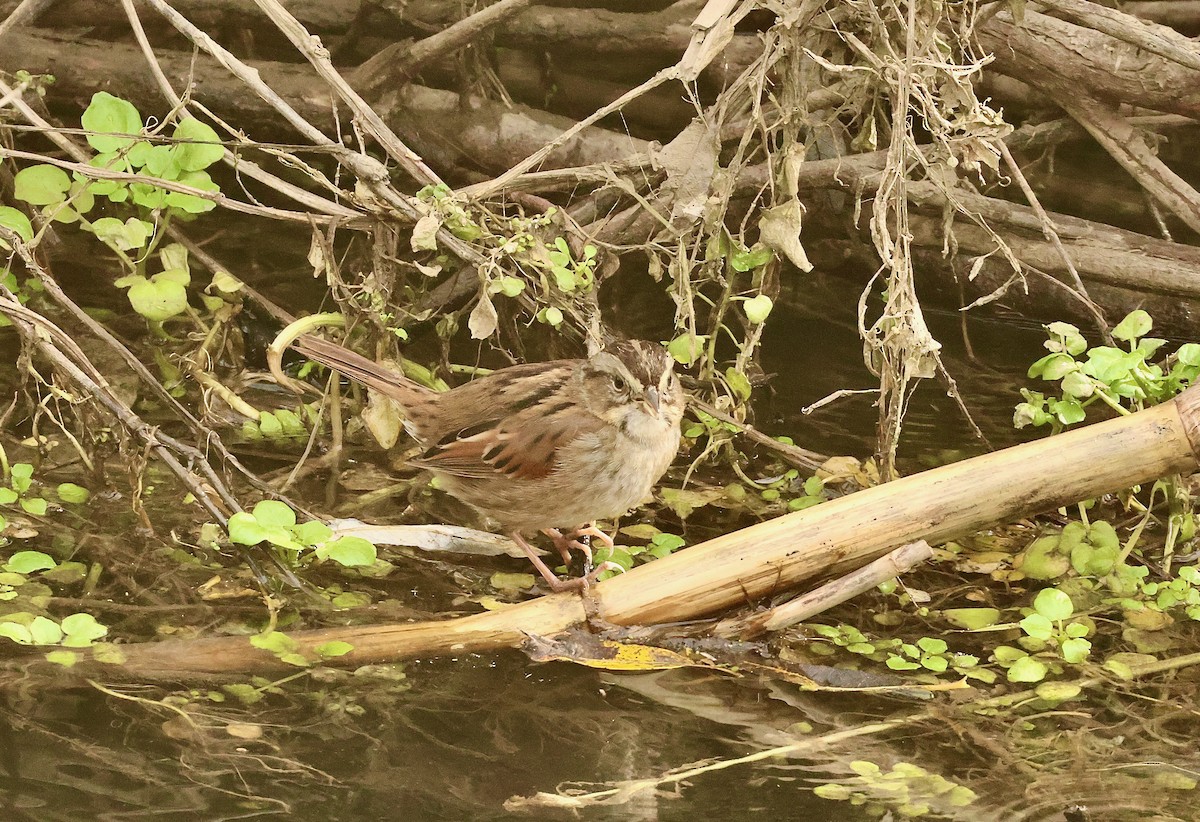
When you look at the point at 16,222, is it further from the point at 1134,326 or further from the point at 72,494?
the point at 1134,326

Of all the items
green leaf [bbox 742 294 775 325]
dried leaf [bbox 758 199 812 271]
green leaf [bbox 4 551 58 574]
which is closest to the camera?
green leaf [bbox 4 551 58 574]

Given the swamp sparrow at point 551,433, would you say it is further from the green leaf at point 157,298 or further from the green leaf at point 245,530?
the green leaf at point 245,530

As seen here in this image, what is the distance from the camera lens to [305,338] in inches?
158

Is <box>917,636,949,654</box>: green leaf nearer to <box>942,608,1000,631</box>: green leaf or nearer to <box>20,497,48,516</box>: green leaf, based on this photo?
<box>942,608,1000,631</box>: green leaf

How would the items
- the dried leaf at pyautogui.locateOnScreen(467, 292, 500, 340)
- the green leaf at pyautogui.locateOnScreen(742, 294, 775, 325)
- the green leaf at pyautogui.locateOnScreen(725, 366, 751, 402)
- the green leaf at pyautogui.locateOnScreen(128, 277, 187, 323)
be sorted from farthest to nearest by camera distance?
the green leaf at pyautogui.locateOnScreen(725, 366, 751, 402) < the green leaf at pyautogui.locateOnScreen(128, 277, 187, 323) < the green leaf at pyautogui.locateOnScreen(742, 294, 775, 325) < the dried leaf at pyautogui.locateOnScreen(467, 292, 500, 340)

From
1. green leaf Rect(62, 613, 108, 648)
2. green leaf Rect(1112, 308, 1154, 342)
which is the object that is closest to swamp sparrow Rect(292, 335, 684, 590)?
green leaf Rect(62, 613, 108, 648)

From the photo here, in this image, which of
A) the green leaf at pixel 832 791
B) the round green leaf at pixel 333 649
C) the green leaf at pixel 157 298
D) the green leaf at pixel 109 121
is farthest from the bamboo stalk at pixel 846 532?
the green leaf at pixel 109 121

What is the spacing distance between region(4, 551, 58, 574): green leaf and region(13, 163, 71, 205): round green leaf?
3.84 ft

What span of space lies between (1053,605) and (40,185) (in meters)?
3.29

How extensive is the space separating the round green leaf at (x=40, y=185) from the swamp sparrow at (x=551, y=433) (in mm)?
916

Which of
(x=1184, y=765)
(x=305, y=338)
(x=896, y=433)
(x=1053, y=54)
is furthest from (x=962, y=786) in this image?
(x=1053, y=54)

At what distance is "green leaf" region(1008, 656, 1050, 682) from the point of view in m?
3.40

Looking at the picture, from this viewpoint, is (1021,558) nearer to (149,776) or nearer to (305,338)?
(305,338)

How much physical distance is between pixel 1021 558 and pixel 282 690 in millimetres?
2286
